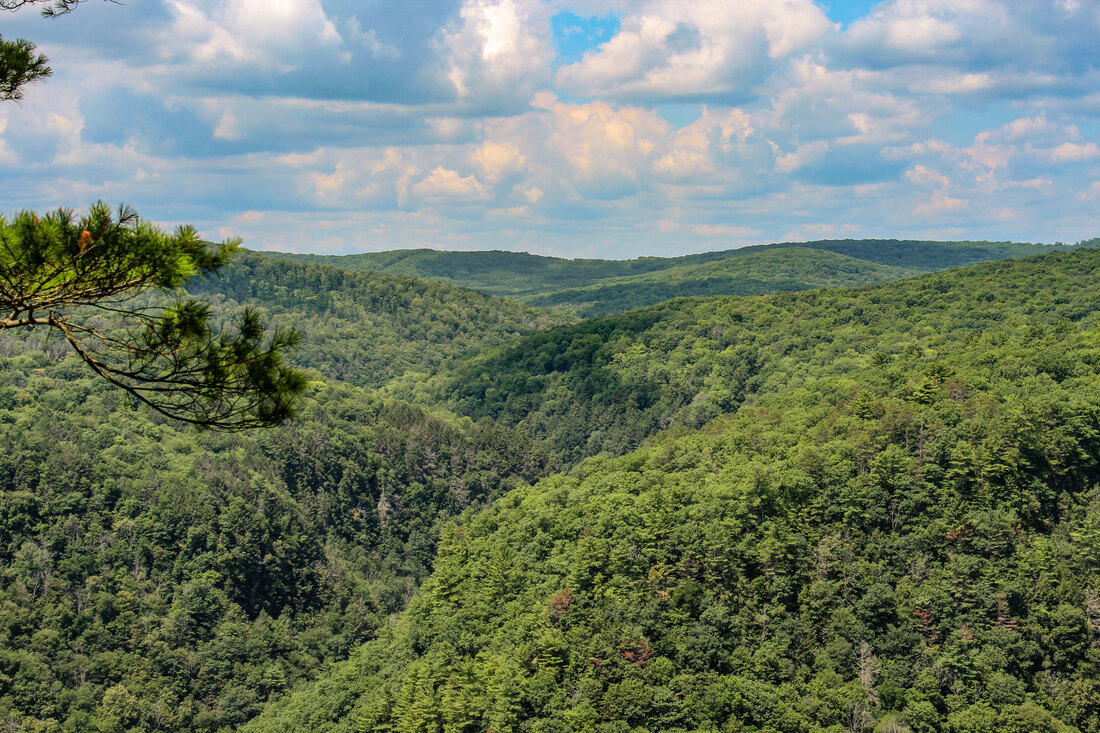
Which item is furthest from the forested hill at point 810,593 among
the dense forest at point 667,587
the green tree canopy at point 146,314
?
the green tree canopy at point 146,314

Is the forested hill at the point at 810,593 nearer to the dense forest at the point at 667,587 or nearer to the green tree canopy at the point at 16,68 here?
the dense forest at the point at 667,587

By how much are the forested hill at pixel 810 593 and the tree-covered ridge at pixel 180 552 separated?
1259 inches

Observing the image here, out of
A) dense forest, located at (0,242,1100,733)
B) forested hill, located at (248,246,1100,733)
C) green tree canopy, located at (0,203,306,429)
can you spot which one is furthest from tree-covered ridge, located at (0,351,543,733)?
green tree canopy, located at (0,203,306,429)

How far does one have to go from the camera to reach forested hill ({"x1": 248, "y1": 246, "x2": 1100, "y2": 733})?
6588cm

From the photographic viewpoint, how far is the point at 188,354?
57.1ft

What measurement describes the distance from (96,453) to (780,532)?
126 m

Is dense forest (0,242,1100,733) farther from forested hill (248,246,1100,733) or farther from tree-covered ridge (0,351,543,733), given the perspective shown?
tree-covered ridge (0,351,543,733)

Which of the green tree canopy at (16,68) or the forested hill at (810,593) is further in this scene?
the forested hill at (810,593)

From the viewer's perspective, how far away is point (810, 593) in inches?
2911

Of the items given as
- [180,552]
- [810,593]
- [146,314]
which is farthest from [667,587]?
[180,552]

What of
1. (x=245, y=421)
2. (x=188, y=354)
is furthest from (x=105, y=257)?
(x=245, y=421)

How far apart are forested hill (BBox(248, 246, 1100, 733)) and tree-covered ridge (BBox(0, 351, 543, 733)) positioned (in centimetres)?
3197

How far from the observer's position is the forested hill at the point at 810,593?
2594 inches

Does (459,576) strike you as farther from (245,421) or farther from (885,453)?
(245,421)
